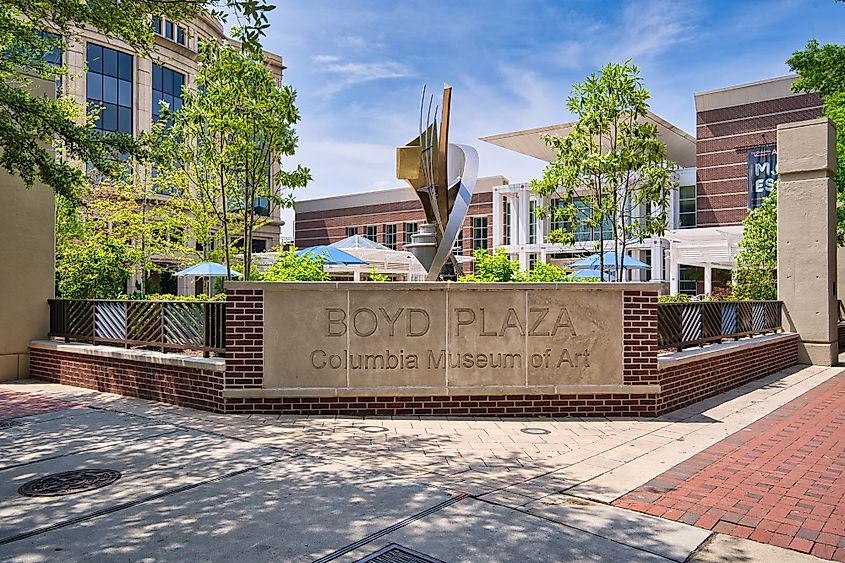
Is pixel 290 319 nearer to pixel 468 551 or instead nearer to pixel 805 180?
pixel 468 551

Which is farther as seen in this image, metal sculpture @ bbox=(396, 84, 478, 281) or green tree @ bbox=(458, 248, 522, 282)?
green tree @ bbox=(458, 248, 522, 282)

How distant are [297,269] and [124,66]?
32410 millimetres

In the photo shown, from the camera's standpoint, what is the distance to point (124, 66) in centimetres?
4119

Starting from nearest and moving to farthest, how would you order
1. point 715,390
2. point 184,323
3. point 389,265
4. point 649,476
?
point 649,476 < point 184,323 < point 715,390 < point 389,265

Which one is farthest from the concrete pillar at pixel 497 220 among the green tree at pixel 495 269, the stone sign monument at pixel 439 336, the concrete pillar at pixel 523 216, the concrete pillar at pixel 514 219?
the stone sign monument at pixel 439 336

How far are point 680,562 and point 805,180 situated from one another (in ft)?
46.1

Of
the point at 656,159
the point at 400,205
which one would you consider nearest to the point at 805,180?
the point at 656,159

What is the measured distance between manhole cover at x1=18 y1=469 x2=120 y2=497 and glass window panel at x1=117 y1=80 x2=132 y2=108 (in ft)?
132

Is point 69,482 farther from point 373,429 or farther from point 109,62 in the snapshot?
point 109,62

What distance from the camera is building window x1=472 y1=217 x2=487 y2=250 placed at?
4897 centimetres

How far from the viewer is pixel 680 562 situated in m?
4.10

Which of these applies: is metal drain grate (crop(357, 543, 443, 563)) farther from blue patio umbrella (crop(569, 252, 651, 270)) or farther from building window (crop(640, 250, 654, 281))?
building window (crop(640, 250, 654, 281))

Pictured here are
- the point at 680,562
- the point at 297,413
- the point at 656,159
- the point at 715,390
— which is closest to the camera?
the point at 680,562

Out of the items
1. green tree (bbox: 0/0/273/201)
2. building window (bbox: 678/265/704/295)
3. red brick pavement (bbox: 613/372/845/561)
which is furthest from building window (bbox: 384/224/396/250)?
red brick pavement (bbox: 613/372/845/561)
